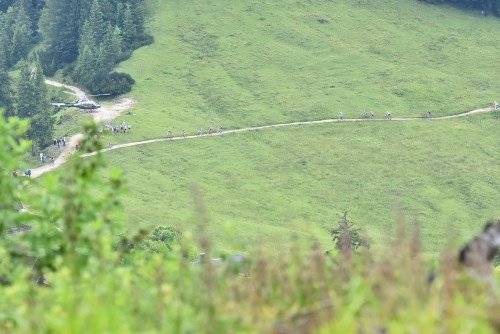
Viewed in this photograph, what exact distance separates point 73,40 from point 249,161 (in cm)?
5477

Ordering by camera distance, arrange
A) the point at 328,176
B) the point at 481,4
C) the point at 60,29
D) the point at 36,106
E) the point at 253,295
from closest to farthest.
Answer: the point at 253,295 → the point at 328,176 → the point at 36,106 → the point at 60,29 → the point at 481,4

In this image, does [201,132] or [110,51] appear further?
[110,51]

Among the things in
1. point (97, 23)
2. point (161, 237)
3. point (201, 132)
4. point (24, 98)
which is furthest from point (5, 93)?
point (161, 237)

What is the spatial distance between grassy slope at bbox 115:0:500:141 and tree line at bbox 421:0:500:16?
6.38 feet

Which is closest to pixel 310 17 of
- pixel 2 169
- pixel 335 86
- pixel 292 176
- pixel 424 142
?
pixel 335 86

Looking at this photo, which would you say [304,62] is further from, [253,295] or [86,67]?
[253,295]

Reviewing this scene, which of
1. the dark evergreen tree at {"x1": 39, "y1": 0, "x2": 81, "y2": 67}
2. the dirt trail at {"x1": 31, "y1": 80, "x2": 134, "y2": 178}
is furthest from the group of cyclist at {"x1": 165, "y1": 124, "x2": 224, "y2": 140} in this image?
the dark evergreen tree at {"x1": 39, "y1": 0, "x2": 81, "y2": 67}

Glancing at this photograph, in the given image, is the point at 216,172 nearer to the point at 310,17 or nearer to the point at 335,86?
the point at 335,86

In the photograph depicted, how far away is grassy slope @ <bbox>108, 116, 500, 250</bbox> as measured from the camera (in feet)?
299

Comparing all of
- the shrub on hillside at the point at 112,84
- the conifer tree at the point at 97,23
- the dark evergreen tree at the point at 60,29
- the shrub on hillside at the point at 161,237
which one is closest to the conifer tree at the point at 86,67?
the shrub on hillside at the point at 112,84

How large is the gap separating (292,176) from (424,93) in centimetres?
3149

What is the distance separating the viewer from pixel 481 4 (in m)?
156

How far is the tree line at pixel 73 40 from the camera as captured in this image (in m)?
124

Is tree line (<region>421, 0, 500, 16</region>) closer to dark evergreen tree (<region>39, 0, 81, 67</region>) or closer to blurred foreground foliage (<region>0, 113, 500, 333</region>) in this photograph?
dark evergreen tree (<region>39, 0, 81, 67</region>)
